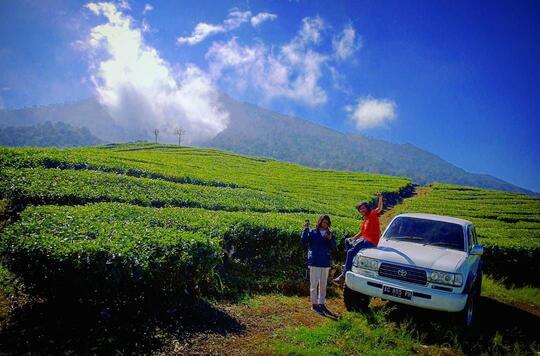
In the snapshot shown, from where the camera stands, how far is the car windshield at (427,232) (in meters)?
10.1

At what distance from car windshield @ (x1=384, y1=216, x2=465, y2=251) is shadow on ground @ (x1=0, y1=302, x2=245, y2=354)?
225 inches

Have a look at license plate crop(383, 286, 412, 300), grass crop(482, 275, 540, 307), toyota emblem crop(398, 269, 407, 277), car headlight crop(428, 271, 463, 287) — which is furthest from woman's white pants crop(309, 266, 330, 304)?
grass crop(482, 275, 540, 307)

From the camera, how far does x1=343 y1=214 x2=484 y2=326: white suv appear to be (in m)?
8.23

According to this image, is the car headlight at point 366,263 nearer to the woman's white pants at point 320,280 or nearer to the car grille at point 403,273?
the car grille at point 403,273

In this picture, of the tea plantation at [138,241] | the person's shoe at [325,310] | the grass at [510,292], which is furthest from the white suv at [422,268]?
the grass at [510,292]

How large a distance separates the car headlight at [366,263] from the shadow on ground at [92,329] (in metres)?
3.55

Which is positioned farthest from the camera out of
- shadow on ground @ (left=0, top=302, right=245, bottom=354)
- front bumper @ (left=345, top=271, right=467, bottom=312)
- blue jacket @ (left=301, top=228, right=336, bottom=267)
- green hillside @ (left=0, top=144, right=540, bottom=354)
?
blue jacket @ (left=301, top=228, right=336, bottom=267)

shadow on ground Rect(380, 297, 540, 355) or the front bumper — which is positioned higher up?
the front bumper

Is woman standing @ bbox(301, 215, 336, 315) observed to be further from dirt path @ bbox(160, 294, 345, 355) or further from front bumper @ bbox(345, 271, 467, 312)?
front bumper @ bbox(345, 271, 467, 312)

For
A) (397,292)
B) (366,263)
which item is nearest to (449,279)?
(397,292)

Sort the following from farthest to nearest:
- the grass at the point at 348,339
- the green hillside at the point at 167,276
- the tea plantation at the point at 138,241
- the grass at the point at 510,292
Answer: the grass at the point at 510,292 → the grass at the point at 348,339 → the tea plantation at the point at 138,241 → the green hillside at the point at 167,276

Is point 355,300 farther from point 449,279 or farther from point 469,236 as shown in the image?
point 469,236

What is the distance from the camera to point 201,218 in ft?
44.5

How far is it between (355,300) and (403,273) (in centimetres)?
178
